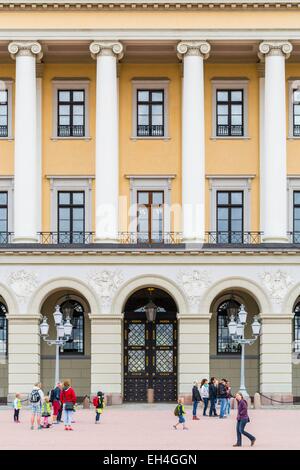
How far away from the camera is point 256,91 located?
67188 millimetres

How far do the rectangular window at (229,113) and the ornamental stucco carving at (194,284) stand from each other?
7652 millimetres

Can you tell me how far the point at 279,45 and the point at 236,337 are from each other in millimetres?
13919

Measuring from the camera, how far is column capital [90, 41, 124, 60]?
6506cm

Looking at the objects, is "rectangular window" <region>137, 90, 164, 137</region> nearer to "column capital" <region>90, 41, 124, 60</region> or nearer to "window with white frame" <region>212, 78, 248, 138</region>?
"window with white frame" <region>212, 78, 248, 138</region>

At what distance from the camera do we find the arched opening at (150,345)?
217ft

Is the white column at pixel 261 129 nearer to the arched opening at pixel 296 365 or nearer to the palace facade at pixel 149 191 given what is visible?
the palace facade at pixel 149 191

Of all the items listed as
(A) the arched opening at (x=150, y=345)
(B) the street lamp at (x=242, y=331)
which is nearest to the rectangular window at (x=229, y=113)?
(A) the arched opening at (x=150, y=345)

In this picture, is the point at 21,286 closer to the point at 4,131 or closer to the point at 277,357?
the point at 4,131

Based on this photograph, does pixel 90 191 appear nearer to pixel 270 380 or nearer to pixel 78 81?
pixel 78 81

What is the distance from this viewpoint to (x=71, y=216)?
66.7m

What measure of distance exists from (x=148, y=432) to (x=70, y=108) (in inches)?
1017

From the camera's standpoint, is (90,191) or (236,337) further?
(90,191)

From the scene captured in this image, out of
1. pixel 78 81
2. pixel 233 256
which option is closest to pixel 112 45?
pixel 78 81

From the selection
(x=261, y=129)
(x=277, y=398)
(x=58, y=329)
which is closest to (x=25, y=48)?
(x=261, y=129)
